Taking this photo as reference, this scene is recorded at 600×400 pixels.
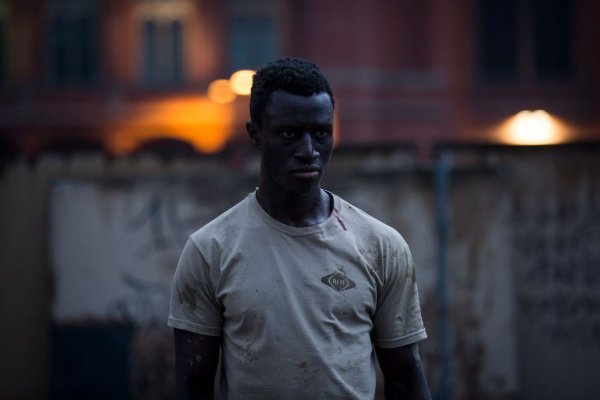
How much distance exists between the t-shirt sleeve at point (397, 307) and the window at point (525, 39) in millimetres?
20067

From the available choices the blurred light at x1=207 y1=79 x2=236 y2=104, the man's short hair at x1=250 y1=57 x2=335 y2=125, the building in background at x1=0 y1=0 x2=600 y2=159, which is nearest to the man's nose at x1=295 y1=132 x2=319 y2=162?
the man's short hair at x1=250 y1=57 x2=335 y2=125

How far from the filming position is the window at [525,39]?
869 inches

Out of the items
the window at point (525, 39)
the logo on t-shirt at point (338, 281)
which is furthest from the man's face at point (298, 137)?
the window at point (525, 39)

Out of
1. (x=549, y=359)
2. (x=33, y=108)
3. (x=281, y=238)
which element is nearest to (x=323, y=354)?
(x=281, y=238)

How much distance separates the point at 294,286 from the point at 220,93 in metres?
19.0

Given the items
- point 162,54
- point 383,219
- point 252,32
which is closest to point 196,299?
point 383,219

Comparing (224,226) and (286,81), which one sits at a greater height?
(286,81)

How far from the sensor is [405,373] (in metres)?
2.72

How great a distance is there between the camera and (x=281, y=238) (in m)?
2.61

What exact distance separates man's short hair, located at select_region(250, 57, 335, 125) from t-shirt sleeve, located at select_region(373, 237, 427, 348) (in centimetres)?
54

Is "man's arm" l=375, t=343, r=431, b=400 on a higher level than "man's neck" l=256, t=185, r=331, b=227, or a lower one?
lower

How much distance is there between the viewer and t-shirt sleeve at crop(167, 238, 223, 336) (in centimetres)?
260

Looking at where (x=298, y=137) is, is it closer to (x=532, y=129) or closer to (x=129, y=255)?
(x=129, y=255)

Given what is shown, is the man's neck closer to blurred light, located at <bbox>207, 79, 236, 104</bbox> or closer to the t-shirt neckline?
the t-shirt neckline
